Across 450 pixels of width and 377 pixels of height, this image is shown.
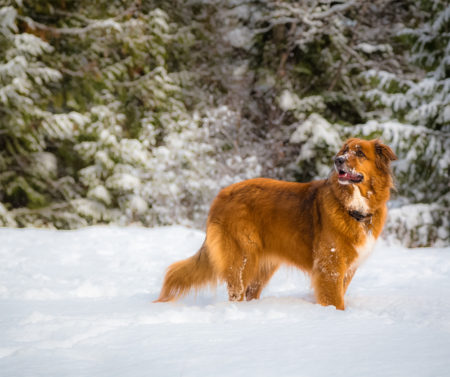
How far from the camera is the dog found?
305cm

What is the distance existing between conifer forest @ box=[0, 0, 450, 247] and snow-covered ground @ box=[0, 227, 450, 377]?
4.70 metres

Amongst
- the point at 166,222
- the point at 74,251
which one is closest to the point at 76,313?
the point at 74,251

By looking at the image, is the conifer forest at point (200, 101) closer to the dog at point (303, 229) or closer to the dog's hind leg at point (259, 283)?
the dog at point (303, 229)

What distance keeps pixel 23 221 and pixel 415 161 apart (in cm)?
950

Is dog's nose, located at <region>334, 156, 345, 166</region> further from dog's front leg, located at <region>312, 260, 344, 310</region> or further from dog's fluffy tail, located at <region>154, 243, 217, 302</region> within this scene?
dog's fluffy tail, located at <region>154, 243, 217, 302</region>

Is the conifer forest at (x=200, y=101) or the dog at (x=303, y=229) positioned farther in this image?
the conifer forest at (x=200, y=101)

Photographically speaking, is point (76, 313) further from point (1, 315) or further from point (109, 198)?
point (109, 198)

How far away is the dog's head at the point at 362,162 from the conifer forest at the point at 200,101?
484 centimetres

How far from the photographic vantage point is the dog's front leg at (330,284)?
301 cm

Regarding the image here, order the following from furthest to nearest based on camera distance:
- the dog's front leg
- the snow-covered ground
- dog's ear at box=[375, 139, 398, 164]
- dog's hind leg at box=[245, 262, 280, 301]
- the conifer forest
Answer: the conifer forest → dog's hind leg at box=[245, 262, 280, 301] → dog's ear at box=[375, 139, 398, 164] → the dog's front leg → the snow-covered ground

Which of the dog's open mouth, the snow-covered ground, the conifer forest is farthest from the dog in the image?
the conifer forest

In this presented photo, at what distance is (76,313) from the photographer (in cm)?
278

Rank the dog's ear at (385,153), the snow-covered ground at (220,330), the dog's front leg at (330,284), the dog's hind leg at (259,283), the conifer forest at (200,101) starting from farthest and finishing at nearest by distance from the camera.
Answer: the conifer forest at (200,101)
the dog's hind leg at (259,283)
the dog's ear at (385,153)
the dog's front leg at (330,284)
the snow-covered ground at (220,330)

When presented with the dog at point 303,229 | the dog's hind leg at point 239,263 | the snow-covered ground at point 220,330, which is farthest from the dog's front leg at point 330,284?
the dog's hind leg at point 239,263
